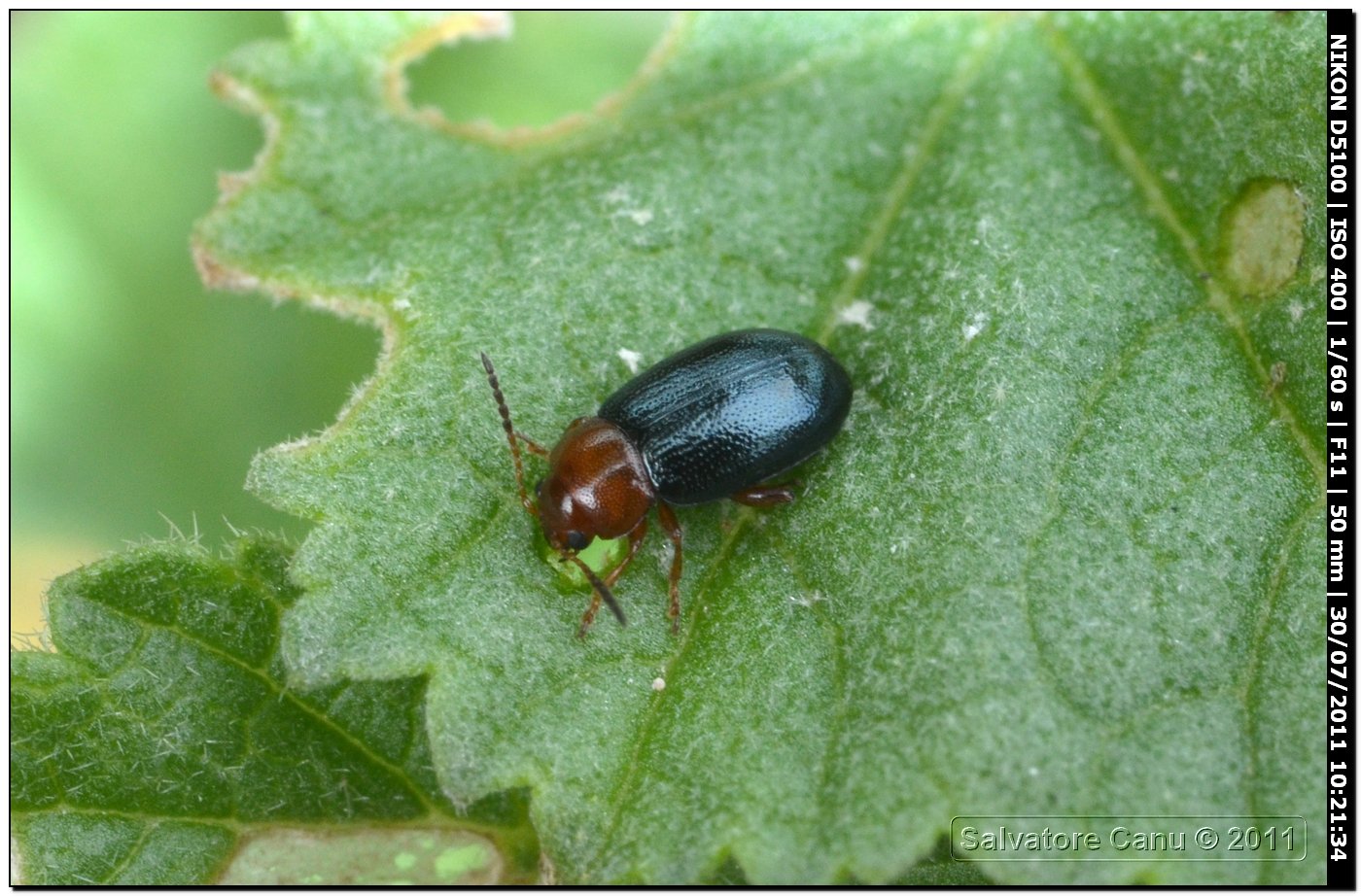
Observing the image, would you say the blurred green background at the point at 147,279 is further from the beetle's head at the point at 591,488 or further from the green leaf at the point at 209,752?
the beetle's head at the point at 591,488

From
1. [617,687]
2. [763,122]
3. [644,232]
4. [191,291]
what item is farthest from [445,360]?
[191,291]

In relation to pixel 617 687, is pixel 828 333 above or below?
above

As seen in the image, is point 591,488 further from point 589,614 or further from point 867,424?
point 867,424

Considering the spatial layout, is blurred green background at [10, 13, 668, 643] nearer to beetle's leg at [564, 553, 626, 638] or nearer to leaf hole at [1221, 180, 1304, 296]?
beetle's leg at [564, 553, 626, 638]

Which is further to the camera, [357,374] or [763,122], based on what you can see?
[357,374]

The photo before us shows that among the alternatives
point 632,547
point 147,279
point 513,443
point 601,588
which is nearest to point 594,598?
point 601,588

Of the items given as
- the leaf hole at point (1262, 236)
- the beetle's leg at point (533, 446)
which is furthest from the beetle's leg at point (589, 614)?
the leaf hole at point (1262, 236)

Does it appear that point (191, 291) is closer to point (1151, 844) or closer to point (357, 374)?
point (357, 374)

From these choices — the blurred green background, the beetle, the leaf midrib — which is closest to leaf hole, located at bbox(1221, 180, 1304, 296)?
the leaf midrib
